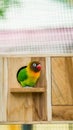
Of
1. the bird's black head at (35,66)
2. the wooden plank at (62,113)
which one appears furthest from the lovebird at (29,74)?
the wooden plank at (62,113)

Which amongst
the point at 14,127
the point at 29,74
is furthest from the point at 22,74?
the point at 14,127

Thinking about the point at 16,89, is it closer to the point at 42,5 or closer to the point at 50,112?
the point at 50,112

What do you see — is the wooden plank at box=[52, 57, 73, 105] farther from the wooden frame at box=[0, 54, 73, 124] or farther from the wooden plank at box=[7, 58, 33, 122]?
the wooden plank at box=[7, 58, 33, 122]

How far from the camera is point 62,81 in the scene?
2.49 m

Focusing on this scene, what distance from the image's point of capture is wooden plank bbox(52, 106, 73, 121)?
8.08 ft

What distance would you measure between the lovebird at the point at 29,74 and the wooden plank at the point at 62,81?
0.08m

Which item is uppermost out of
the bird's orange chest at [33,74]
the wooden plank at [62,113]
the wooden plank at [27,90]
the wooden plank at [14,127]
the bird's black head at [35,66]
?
the bird's black head at [35,66]

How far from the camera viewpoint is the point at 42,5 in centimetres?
249

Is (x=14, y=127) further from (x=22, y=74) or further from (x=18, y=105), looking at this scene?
(x=22, y=74)

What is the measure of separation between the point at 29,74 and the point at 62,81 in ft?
0.54

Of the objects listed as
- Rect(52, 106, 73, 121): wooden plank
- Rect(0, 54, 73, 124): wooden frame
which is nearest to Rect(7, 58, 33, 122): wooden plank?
Rect(0, 54, 73, 124): wooden frame

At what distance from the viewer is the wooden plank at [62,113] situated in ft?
8.08

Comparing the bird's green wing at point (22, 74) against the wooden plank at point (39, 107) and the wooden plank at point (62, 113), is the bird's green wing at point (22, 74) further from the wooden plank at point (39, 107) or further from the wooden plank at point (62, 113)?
the wooden plank at point (62, 113)

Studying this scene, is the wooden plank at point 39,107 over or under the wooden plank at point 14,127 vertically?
over
